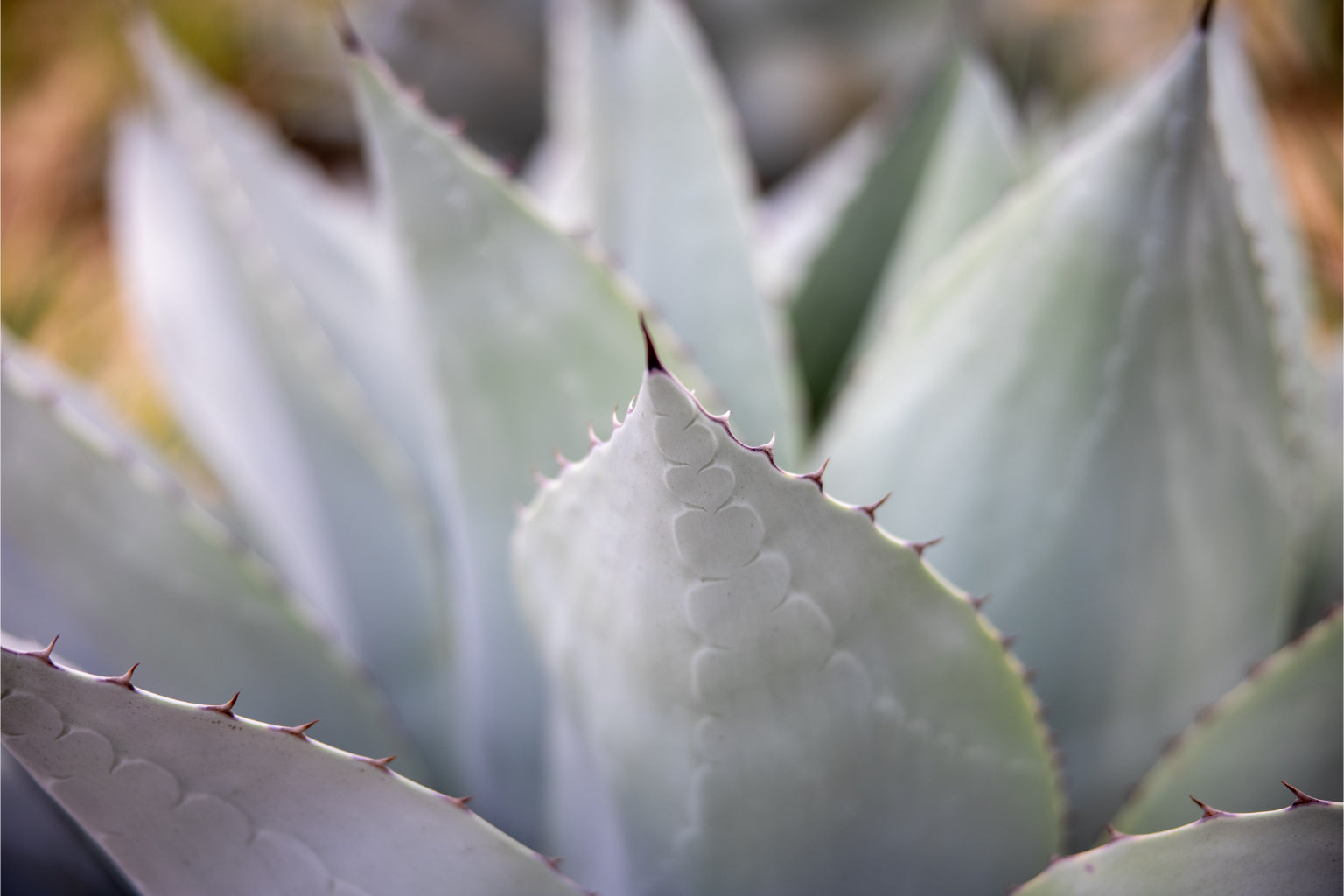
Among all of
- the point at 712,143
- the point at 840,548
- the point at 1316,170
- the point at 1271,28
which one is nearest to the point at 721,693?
the point at 840,548

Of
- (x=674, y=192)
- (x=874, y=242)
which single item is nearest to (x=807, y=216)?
(x=874, y=242)

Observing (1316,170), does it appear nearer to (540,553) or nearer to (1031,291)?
(1031,291)

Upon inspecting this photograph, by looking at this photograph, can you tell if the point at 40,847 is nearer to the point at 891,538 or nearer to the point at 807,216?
the point at 891,538

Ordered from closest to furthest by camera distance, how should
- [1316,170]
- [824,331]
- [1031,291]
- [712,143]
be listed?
1. [1031,291]
2. [712,143]
3. [824,331]
4. [1316,170]

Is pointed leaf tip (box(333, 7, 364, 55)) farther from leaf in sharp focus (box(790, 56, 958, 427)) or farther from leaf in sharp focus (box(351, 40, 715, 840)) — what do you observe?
leaf in sharp focus (box(790, 56, 958, 427))

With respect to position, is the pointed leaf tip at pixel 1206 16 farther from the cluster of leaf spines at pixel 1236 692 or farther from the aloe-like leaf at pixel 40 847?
the aloe-like leaf at pixel 40 847

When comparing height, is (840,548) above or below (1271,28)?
below
